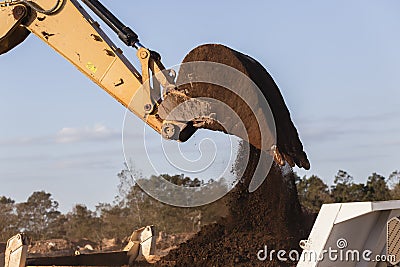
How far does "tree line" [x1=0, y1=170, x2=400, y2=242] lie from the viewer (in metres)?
19.0

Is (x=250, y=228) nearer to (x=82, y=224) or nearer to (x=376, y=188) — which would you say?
(x=376, y=188)

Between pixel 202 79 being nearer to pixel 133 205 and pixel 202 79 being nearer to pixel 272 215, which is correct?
pixel 272 215

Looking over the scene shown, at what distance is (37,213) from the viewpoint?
24.2m

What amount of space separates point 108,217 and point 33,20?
52.2 ft

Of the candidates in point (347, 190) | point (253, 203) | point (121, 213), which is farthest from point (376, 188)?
point (253, 203)

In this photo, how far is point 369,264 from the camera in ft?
13.0

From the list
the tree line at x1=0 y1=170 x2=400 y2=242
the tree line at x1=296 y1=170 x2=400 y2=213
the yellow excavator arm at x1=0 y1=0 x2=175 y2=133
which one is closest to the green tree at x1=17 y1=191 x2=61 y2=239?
the tree line at x1=0 y1=170 x2=400 y2=242

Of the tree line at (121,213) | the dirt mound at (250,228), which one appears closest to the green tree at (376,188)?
the tree line at (121,213)

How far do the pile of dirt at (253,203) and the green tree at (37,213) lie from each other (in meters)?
17.3

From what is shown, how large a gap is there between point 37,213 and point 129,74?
18.4m

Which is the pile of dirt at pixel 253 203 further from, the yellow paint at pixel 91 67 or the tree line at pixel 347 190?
the tree line at pixel 347 190

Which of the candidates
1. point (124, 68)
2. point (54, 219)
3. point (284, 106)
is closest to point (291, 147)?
point (284, 106)

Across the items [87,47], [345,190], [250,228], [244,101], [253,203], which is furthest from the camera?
[345,190]

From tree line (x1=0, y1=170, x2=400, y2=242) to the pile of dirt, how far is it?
9999mm
